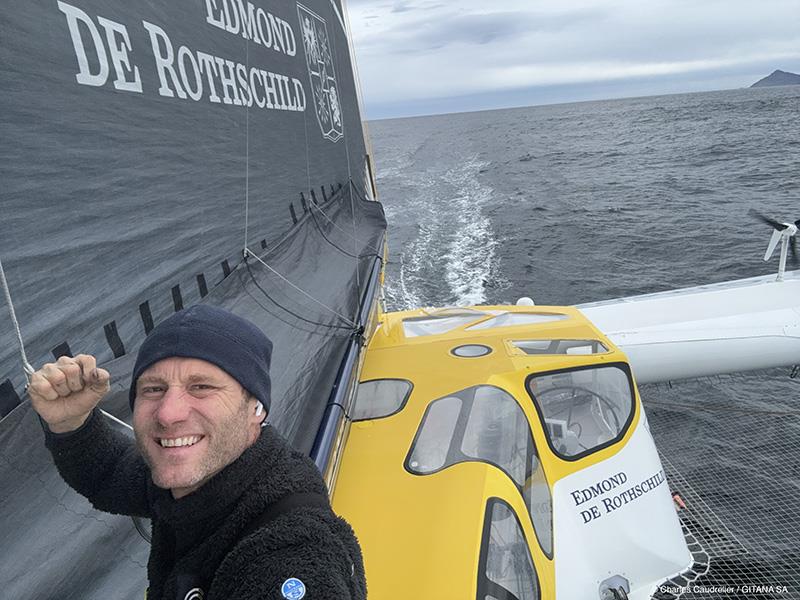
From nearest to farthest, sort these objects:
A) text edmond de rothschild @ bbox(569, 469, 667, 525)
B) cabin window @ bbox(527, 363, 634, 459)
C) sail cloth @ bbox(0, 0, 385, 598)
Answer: sail cloth @ bbox(0, 0, 385, 598)
text edmond de rothschild @ bbox(569, 469, 667, 525)
cabin window @ bbox(527, 363, 634, 459)

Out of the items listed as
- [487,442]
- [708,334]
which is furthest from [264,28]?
[708,334]

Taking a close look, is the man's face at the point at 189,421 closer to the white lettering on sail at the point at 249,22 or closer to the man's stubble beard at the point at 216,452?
the man's stubble beard at the point at 216,452

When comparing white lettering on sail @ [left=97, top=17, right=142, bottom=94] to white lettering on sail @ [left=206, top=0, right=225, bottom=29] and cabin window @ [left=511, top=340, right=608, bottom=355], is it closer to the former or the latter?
white lettering on sail @ [left=206, top=0, right=225, bottom=29]

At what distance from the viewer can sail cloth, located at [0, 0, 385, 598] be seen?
1.33m

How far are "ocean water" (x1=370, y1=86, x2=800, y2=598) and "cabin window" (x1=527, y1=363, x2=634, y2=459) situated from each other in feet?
7.17

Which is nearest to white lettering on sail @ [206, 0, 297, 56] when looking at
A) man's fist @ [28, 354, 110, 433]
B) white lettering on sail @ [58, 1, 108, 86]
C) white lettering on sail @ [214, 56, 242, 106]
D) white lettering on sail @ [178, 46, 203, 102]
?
white lettering on sail @ [214, 56, 242, 106]

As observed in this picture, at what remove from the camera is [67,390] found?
1.16m

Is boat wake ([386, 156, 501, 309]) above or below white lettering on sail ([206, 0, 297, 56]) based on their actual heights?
below

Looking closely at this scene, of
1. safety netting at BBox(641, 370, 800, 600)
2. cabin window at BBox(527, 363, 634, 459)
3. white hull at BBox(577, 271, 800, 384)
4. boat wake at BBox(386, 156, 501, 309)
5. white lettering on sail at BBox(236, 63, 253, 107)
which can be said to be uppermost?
white lettering on sail at BBox(236, 63, 253, 107)

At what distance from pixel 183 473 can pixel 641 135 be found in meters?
50.3

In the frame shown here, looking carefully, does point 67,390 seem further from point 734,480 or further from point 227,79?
point 734,480

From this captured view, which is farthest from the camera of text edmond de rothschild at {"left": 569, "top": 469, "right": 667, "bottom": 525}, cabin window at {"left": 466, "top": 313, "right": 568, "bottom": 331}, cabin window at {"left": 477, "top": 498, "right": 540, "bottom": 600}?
cabin window at {"left": 466, "top": 313, "right": 568, "bottom": 331}

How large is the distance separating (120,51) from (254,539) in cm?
167

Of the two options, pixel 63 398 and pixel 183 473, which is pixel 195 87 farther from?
pixel 183 473
